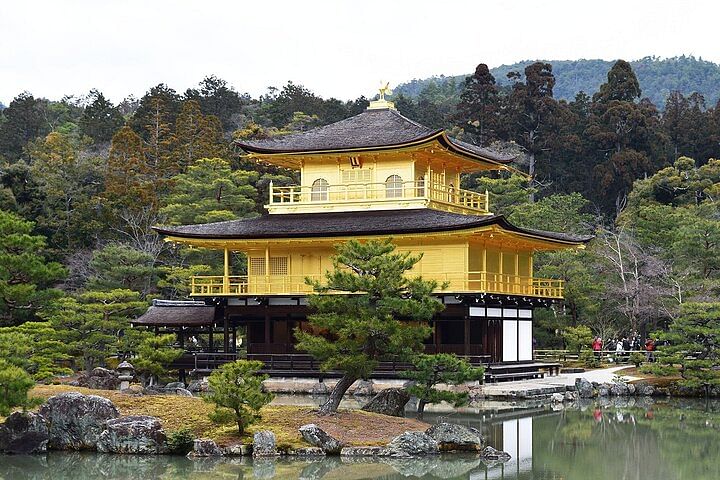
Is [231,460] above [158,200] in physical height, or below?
below

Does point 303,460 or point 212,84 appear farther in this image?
point 212,84

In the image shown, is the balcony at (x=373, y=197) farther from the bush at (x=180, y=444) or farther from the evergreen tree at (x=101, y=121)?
the evergreen tree at (x=101, y=121)

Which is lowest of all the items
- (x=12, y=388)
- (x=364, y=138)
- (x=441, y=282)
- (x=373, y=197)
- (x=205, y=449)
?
(x=205, y=449)

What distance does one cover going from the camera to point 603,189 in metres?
64.5

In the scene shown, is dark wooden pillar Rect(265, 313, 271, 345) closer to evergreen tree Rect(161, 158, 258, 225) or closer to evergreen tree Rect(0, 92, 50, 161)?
evergreen tree Rect(161, 158, 258, 225)

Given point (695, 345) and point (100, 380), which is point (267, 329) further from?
point (695, 345)

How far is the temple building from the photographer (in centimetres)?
3503

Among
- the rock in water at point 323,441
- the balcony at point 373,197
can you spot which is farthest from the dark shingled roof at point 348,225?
the rock in water at point 323,441

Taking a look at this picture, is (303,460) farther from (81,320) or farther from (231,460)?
(81,320)

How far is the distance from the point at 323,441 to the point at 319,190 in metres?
Answer: 18.1

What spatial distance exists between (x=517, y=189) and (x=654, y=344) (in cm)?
1386

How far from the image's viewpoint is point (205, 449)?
70.5ft

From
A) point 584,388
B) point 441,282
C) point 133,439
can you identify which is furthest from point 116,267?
point 133,439

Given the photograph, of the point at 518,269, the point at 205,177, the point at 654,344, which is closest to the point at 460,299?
the point at 518,269
